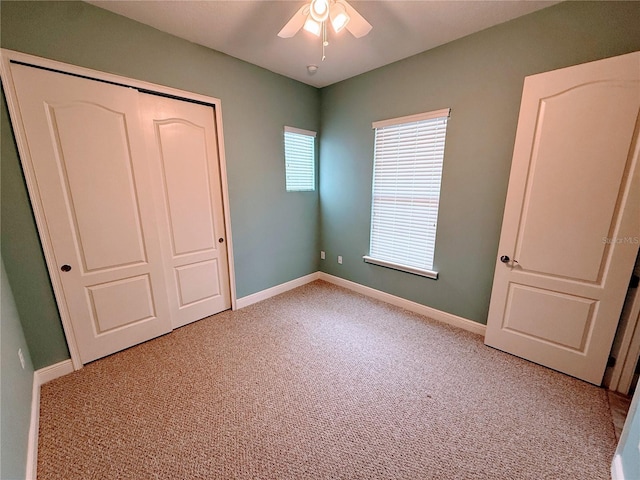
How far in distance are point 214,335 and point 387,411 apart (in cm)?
171

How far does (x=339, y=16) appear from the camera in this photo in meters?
1.50

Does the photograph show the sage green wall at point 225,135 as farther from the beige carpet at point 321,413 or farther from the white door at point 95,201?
the beige carpet at point 321,413

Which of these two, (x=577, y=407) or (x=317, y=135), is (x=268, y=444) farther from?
(x=317, y=135)

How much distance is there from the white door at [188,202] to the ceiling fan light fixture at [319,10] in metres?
1.46

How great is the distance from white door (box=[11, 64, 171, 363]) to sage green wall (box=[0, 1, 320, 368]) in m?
0.12

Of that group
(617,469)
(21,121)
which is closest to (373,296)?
(617,469)

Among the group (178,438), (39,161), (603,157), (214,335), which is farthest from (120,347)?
(603,157)

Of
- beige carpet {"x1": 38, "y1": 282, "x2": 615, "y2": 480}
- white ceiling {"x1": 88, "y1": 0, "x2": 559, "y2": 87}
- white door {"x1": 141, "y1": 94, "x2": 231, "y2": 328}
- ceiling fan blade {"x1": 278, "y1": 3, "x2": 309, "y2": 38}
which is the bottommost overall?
beige carpet {"x1": 38, "y1": 282, "x2": 615, "y2": 480}

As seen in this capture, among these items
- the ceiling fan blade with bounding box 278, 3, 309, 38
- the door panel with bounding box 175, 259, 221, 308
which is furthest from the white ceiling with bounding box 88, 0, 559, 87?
the door panel with bounding box 175, 259, 221, 308

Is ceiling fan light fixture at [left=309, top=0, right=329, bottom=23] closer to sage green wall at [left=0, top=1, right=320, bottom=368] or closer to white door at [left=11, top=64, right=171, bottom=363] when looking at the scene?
sage green wall at [left=0, top=1, right=320, bottom=368]

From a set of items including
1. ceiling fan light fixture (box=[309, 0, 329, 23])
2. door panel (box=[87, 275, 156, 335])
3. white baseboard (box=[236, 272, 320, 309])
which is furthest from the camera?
white baseboard (box=[236, 272, 320, 309])

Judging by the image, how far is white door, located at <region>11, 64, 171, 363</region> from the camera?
172cm

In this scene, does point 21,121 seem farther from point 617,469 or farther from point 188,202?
point 617,469

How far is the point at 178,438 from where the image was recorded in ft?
4.78
